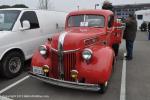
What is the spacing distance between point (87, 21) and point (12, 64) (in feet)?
8.82

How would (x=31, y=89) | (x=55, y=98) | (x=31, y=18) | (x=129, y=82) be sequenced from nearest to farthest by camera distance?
(x=55, y=98)
(x=31, y=89)
(x=129, y=82)
(x=31, y=18)

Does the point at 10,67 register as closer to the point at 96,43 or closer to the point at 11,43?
the point at 11,43

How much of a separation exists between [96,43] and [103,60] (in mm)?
1049

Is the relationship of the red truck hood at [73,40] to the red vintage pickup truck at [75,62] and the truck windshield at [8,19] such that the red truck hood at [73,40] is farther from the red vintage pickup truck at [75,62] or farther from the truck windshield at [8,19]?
the truck windshield at [8,19]

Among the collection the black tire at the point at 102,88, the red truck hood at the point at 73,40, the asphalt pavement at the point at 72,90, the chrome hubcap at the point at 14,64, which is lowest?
the asphalt pavement at the point at 72,90

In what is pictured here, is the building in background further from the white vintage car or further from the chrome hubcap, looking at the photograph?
the chrome hubcap

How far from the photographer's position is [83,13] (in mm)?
8023

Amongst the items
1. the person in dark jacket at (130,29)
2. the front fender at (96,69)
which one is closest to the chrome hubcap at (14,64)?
the front fender at (96,69)

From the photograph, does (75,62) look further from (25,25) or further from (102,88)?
(25,25)

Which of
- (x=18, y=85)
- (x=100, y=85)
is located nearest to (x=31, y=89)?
(x=18, y=85)

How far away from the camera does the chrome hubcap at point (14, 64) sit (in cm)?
753

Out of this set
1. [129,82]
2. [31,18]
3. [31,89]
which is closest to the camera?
[31,89]

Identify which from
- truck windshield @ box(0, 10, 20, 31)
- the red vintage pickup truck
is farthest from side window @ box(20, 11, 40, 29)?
the red vintage pickup truck

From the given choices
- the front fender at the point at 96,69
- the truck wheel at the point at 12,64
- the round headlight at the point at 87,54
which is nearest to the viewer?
the front fender at the point at 96,69
